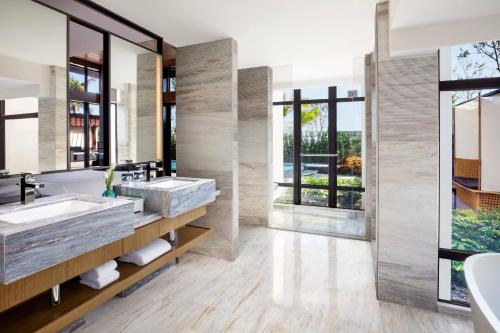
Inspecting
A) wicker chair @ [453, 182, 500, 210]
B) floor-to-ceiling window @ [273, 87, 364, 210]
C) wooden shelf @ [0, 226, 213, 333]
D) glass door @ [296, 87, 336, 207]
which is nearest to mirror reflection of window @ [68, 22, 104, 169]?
wooden shelf @ [0, 226, 213, 333]

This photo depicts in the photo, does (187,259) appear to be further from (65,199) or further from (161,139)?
(65,199)

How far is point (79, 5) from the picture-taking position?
2.30 metres

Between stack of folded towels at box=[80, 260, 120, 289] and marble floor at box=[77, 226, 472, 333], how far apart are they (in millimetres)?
428

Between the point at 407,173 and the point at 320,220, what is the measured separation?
2.49m

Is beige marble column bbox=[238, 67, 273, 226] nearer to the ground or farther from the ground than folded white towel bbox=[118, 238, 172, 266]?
farther from the ground

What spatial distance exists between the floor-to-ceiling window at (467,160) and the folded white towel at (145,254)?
2384 mm

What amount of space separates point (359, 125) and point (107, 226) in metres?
3.44

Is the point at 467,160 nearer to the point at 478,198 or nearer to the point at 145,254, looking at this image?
the point at 478,198

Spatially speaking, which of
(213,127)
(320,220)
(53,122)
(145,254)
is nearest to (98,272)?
(145,254)

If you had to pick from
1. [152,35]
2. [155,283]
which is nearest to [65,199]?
[155,283]

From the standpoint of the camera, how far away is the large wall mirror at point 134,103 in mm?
2691

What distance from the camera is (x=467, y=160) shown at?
7.66ft

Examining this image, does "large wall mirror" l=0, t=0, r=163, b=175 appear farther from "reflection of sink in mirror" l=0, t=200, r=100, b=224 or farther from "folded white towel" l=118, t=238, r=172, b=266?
"folded white towel" l=118, t=238, r=172, b=266

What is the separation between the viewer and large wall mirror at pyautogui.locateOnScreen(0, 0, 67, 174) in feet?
6.17
